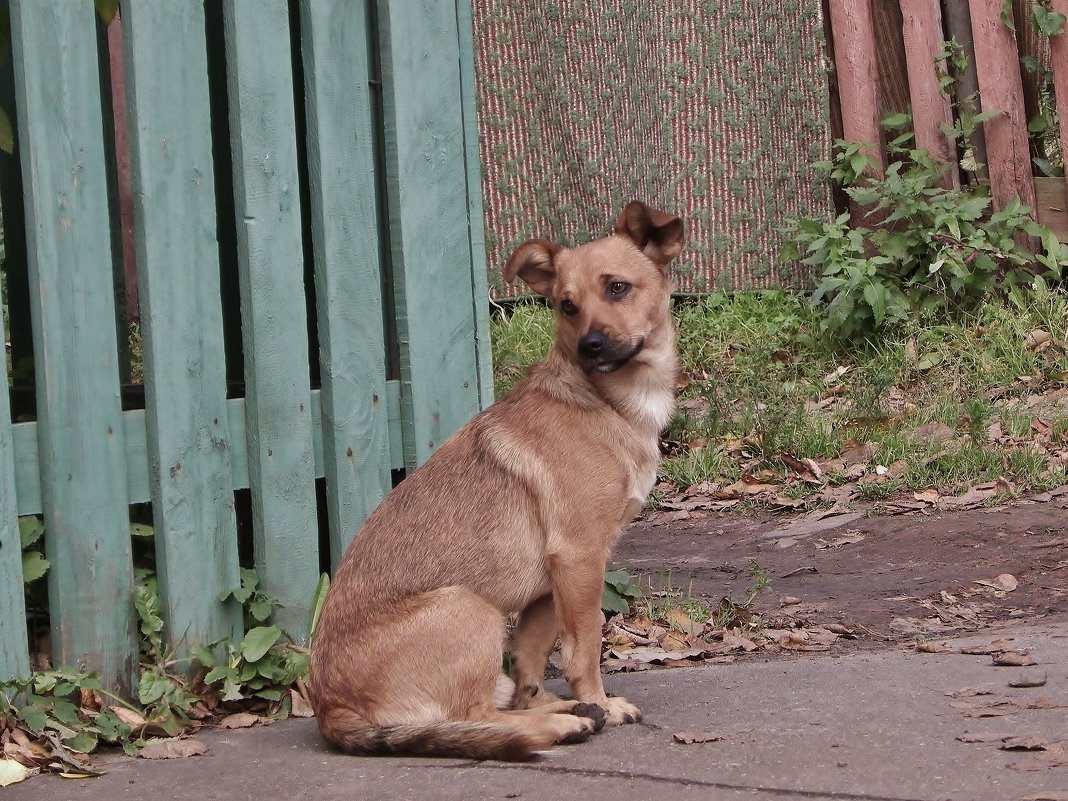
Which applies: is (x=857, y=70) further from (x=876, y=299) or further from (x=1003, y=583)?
(x=1003, y=583)

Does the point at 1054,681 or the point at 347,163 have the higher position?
the point at 347,163

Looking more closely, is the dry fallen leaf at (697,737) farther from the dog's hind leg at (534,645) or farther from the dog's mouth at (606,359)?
the dog's mouth at (606,359)

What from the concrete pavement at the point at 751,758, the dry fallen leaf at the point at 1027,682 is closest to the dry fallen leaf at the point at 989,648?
the concrete pavement at the point at 751,758

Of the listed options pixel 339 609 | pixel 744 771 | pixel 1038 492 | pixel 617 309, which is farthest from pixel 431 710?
pixel 1038 492

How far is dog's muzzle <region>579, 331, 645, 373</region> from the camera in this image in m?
4.11

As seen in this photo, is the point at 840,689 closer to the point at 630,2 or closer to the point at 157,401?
the point at 157,401

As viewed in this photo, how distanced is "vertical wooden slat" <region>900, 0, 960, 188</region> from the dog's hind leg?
5410 mm

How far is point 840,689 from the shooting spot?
3965 mm

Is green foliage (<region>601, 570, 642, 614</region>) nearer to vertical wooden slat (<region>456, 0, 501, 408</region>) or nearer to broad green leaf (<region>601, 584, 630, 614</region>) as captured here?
broad green leaf (<region>601, 584, 630, 614</region>)

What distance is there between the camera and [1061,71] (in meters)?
8.12

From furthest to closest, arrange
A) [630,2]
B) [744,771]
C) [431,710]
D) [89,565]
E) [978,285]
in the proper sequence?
1. [630,2]
2. [978,285]
3. [89,565]
4. [431,710]
5. [744,771]

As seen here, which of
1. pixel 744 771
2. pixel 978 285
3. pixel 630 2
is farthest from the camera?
pixel 630 2

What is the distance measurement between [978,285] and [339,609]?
19.0 feet

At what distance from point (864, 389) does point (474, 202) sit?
12.3ft
